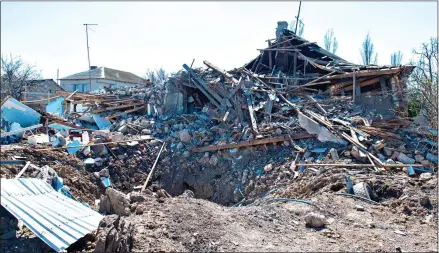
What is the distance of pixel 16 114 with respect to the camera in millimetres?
6348

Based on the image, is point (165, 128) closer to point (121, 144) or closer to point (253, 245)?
point (121, 144)

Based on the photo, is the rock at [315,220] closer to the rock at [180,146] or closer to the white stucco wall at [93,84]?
the rock at [180,146]

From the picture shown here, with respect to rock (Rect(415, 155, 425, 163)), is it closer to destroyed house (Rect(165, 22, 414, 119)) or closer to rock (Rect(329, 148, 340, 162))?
rock (Rect(329, 148, 340, 162))

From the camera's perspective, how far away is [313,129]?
8.88 meters

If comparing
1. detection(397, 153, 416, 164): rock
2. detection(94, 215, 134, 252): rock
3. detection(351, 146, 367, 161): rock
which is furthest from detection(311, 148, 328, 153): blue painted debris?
detection(94, 215, 134, 252): rock

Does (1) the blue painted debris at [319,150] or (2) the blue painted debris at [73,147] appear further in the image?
(2) the blue painted debris at [73,147]

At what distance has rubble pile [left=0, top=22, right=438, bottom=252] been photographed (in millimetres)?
5762

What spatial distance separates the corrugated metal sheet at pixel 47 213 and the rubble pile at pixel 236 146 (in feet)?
0.48

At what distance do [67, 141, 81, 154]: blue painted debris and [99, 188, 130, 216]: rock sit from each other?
3.58 m

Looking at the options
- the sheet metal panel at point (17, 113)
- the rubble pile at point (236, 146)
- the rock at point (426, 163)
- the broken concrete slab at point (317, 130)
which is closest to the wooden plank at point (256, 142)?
the rubble pile at point (236, 146)

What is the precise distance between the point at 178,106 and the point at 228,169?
4011mm

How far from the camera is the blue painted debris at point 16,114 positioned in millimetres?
5773

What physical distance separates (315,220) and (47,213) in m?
3.66

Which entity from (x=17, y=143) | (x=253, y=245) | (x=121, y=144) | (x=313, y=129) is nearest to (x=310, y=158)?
(x=313, y=129)
